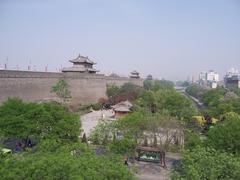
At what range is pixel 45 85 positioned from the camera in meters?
28.6

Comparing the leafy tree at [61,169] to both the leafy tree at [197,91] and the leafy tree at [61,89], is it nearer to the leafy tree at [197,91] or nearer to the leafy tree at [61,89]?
the leafy tree at [61,89]

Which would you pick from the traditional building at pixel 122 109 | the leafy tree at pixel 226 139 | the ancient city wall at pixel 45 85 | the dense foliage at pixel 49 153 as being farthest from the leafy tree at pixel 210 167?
the traditional building at pixel 122 109

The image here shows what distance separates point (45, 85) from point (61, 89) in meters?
1.81

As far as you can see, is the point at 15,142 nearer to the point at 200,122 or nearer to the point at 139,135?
the point at 139,135

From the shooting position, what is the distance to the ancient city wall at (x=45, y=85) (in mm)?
22719

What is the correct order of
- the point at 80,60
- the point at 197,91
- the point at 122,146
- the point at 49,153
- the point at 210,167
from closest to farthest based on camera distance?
the point at 210,167 < the point at 49,153 < the point at 122,146 < the point at 80,60 < the point at 197,91

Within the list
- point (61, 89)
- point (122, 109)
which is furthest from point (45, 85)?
point (122, 109)

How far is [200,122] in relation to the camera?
21906 mm

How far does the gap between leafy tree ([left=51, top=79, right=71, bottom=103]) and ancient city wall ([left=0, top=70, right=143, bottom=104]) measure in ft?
2.34

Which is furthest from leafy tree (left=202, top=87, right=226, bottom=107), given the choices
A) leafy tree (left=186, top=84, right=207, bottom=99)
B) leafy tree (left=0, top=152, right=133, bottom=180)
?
leafy tree (left=0, top=152, right=133, bottom=180)

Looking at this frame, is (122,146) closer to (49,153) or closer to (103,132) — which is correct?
(103,132)

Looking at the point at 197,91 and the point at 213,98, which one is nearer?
the point at 213,98

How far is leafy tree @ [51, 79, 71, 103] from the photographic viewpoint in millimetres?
29147

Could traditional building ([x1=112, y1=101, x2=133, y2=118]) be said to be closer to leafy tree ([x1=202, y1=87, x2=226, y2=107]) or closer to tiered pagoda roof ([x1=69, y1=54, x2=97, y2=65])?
leafy tree ([x1=202, y1=87, x2=226, y2=107])
